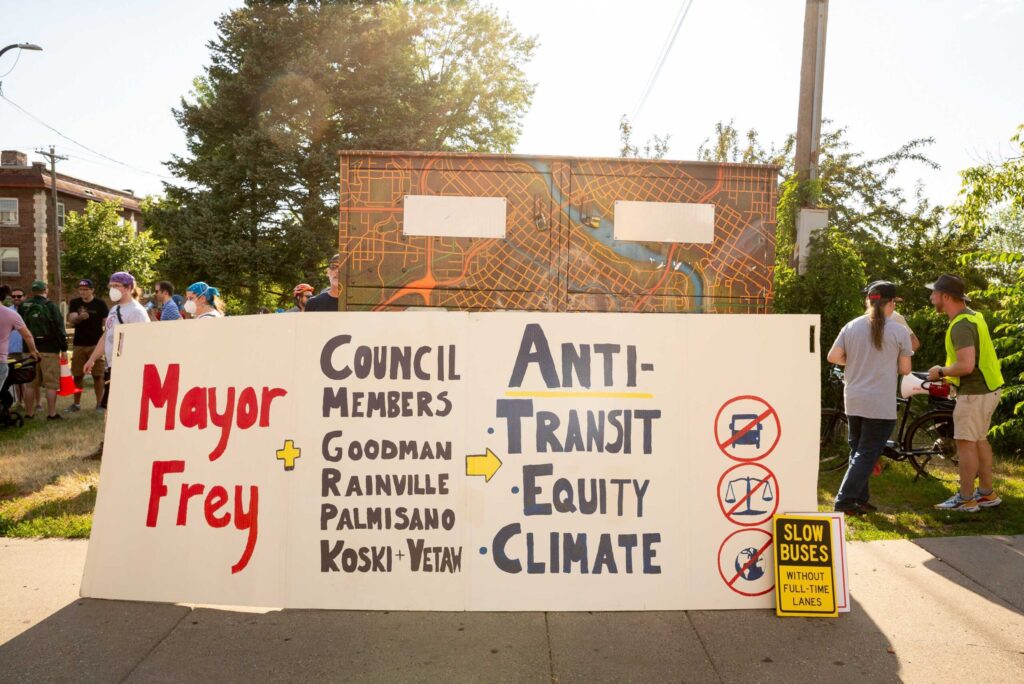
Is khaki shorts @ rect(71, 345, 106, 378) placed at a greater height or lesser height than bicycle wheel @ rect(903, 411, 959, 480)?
greater

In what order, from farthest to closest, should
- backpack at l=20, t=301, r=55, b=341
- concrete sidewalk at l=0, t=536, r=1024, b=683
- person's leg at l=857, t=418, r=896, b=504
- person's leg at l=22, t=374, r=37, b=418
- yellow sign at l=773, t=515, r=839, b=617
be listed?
backpack at l=20, t=301, r=55, b=341, person's leg at l=22, t=374, r=37, b=418, person's leg at l=857, t=418, r=896, b=504, yellow sign at l=773, t=515, r=839, b=617, concrete sidewalk at l=0, t=536, r=1024, b=683

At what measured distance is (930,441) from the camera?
7828 millimetres

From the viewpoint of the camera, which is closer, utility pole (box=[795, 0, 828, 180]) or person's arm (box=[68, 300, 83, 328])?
utility pole (box=[795, 0, 828, 180])

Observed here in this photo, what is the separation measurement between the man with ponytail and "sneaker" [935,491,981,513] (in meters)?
0.66

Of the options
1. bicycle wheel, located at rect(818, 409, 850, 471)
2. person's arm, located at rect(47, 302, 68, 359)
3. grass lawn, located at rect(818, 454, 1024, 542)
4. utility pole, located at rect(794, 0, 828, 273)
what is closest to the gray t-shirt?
grass lawn, located at rect(818, 454, 1024, 542)

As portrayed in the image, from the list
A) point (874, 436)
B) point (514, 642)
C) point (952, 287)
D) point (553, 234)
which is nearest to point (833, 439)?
point (874, 436)

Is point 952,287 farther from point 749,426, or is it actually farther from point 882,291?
point 749,426

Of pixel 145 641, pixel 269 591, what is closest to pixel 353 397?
pixel 269 591

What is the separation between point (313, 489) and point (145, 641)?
1.08 meters

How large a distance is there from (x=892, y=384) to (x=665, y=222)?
2242 millimetres

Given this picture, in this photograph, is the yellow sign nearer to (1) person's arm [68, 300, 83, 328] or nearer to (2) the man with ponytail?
(2) the man with ponytail

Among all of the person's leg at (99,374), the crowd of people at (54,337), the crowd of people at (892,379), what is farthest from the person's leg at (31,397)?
the crowd of people at (892,379)

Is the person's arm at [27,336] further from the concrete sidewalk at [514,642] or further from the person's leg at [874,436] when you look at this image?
the person's leg at [874,436]

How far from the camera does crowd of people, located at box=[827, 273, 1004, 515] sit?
6.28m
